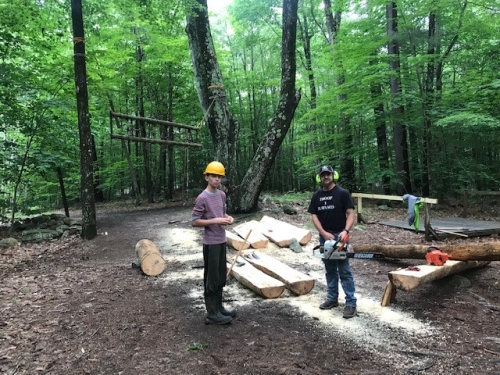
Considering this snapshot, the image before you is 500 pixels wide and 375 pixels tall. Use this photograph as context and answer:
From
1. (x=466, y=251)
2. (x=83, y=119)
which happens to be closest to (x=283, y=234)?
(x=466, y=251)

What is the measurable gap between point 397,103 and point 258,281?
10071mm

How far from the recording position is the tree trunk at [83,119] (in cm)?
866

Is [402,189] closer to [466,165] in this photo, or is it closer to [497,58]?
[466,165]

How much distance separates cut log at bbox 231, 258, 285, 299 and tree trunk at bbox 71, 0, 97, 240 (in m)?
5.28

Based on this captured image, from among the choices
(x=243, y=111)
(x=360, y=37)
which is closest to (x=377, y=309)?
(x=360, y=37)

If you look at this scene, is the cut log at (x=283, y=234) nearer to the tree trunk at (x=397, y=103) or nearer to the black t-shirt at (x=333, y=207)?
the black t-shirt at (x=333, y=207)

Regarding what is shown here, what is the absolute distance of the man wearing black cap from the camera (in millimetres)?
4285

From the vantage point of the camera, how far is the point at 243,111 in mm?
23281

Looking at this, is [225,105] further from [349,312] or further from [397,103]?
[349,312]

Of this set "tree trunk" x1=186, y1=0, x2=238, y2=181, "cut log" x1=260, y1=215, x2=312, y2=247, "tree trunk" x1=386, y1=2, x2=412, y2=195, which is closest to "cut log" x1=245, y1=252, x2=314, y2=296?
"cut log" x1=260, y1=215, x2=312, y2=247

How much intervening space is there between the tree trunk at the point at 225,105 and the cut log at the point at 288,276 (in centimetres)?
511

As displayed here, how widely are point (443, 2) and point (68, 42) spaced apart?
1313cm

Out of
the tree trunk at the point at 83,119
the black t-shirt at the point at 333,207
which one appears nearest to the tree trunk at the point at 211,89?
the tree trunk at the point at 83,119

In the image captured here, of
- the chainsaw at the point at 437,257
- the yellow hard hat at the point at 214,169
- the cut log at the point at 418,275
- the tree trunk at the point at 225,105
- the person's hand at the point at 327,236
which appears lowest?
the cut log at the point at 418,275
